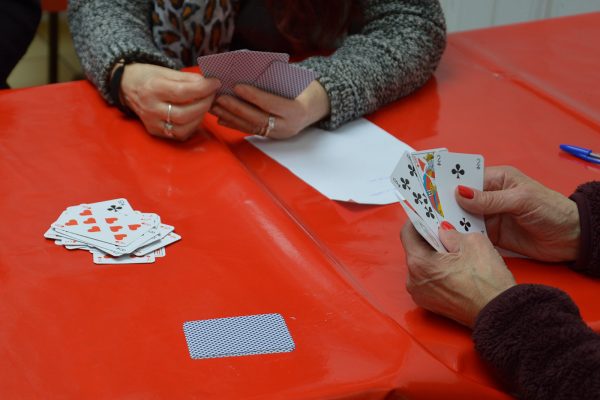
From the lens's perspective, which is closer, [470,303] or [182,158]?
[470,303]

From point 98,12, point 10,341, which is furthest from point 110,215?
point 98,12

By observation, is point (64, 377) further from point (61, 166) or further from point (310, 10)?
point (310, 10)

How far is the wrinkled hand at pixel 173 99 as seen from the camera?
130cm

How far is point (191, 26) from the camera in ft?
5.47

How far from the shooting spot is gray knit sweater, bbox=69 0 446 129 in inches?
56.4

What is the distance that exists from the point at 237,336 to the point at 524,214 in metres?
0.42

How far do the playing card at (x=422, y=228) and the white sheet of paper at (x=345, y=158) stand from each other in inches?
9.1

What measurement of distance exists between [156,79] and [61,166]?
0.22 m

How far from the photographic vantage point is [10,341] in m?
0.86

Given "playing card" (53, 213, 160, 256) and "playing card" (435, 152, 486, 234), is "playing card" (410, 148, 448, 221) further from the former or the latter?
"playing card" (53, 213, 160, 256)

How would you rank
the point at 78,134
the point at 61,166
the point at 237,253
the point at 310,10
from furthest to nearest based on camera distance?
the point at 310,10
the point at 78,134
the point at 61,166
the point at 237,253

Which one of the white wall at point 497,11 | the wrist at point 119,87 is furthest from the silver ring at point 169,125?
the white wall at point 497,11

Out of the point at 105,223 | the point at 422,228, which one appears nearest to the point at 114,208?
the point at 105,223

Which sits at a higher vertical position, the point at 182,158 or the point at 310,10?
the point at 310,10
